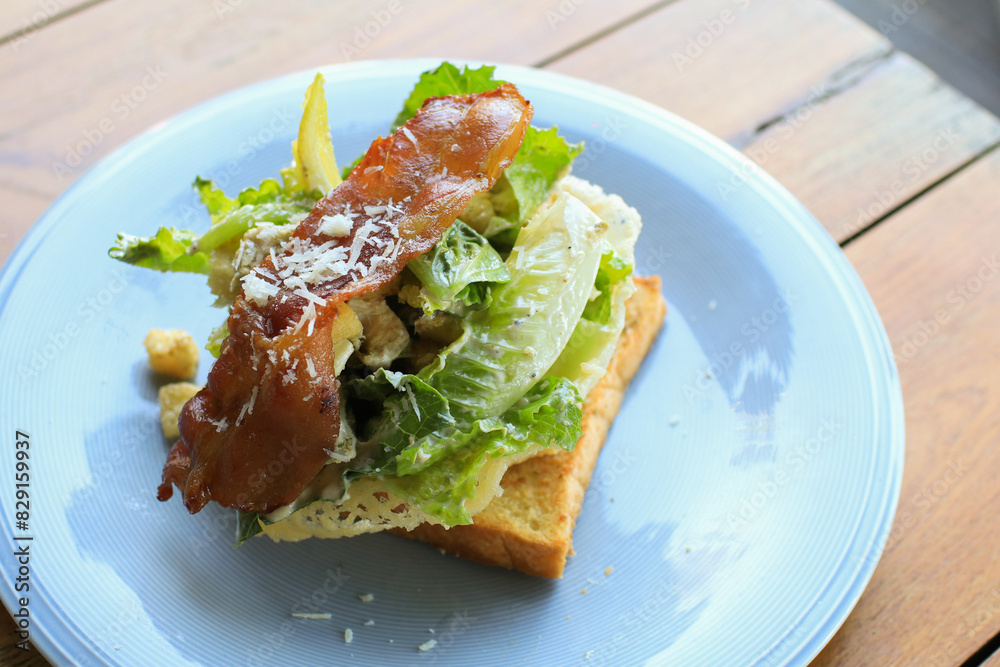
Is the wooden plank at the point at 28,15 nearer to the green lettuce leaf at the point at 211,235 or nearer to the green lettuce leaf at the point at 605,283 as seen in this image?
the green lettuce leaf at the point at 211,235

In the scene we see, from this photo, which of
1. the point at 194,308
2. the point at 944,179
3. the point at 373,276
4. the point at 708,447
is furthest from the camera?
the point at 944,179

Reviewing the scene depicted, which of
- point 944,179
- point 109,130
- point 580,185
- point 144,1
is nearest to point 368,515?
point 580,185

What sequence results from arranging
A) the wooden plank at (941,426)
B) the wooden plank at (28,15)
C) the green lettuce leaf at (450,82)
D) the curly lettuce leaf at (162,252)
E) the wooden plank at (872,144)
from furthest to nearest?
the wooden plank at (28,15) < the wooden plank at (872,144) < the green lettuce leaf at (450,82) < the curly lettuce leaf at (162,252) < the wooden plank at (941,426)

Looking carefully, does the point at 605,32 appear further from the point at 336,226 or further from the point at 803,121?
the point at 336,226

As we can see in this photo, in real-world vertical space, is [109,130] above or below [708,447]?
above

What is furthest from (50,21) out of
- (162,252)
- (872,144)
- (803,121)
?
(872,144)

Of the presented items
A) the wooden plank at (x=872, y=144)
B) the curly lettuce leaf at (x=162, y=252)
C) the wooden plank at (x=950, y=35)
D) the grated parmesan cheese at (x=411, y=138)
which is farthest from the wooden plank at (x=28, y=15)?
the wooden plank at (x=950, y=35)

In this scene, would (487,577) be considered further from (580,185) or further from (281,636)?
(580,185)
